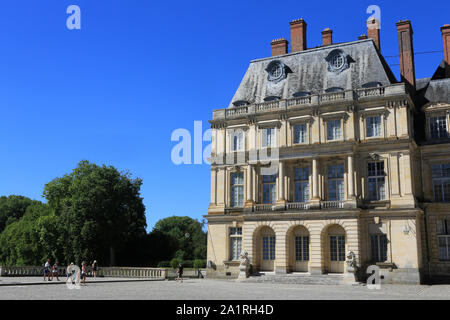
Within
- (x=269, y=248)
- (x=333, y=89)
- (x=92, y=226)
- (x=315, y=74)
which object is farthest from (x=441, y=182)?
(x=92, y=226)

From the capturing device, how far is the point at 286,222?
3509cm

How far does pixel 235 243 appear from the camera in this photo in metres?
38.6

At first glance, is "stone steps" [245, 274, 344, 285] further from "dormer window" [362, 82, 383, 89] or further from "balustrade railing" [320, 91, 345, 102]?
"dormer window" [362, 82, 383, 89]

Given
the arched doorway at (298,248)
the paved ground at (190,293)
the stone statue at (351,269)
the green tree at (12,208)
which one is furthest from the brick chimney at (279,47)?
the green tree at (12,208)

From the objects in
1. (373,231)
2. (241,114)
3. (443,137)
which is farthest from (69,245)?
(443,137)

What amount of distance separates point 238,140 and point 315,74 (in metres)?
8.40

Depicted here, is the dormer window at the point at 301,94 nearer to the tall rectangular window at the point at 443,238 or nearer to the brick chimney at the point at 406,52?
the brick chimney at the point at 406,52

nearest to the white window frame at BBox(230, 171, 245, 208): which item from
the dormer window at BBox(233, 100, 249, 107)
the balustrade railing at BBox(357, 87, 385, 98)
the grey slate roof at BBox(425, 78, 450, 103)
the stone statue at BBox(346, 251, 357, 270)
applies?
the dormer window at BBox(233, 100, 249, 107)

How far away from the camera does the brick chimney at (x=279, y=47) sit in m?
43.2

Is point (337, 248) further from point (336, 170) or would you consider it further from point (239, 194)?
point (239, 194)

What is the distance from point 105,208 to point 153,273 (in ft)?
45.4

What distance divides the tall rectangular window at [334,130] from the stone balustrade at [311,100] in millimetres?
1603

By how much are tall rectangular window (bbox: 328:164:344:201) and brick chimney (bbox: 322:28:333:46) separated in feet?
41.2
